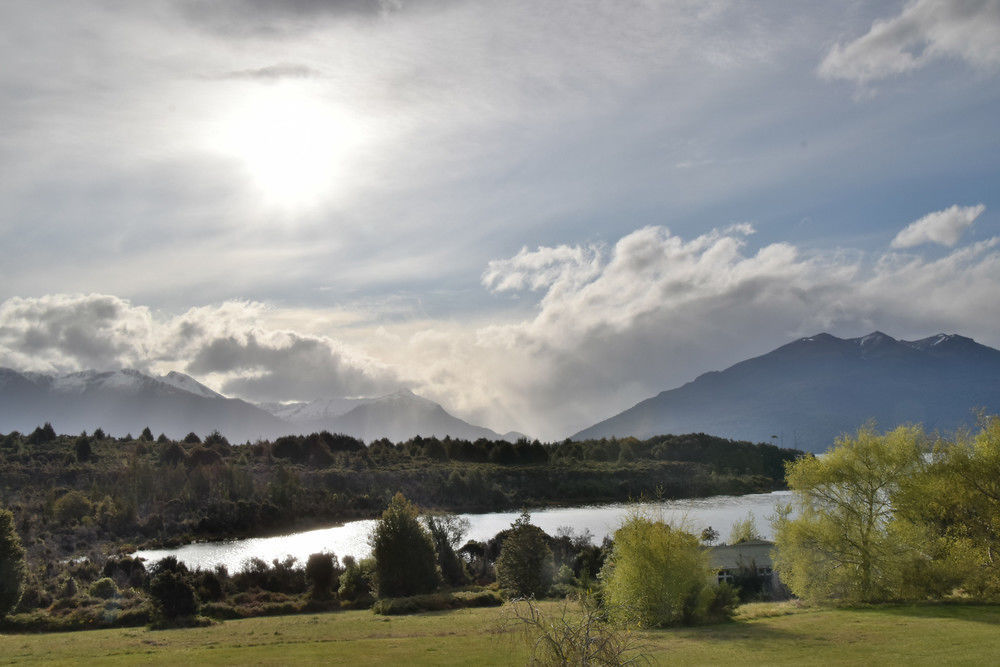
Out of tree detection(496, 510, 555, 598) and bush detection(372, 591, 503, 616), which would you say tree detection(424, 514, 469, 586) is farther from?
bush detection(372, 591, 503, 616)

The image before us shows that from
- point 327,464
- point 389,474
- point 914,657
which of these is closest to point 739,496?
point 389,474

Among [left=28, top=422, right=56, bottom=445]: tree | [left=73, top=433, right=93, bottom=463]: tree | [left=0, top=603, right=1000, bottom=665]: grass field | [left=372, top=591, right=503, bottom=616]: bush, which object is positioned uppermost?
[left=28, top=422, right=56, bottom=445]: tree

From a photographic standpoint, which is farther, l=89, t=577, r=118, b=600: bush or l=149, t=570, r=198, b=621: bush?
l=89, t=577, r=118, b=600: bush

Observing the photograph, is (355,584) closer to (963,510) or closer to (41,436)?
(963,510)

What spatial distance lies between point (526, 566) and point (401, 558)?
9230 mm

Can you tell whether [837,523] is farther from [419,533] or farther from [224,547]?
[224,547]

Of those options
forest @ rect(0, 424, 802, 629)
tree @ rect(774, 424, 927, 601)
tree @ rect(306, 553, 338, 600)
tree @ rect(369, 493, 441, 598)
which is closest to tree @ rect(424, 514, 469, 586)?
forest @ rect(0, 424, 802, 629)

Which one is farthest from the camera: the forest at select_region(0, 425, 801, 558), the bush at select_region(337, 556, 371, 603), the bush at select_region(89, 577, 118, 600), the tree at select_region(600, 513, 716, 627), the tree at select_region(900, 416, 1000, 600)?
the forest at select_region(0, 425, 801, 558)

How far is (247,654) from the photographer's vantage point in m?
32.0

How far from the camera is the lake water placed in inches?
3334

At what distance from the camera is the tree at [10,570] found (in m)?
47.0

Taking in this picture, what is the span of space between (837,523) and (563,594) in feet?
63.9

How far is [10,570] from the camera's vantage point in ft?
156

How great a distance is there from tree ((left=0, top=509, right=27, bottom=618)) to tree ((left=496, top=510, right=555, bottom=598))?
3187cm
